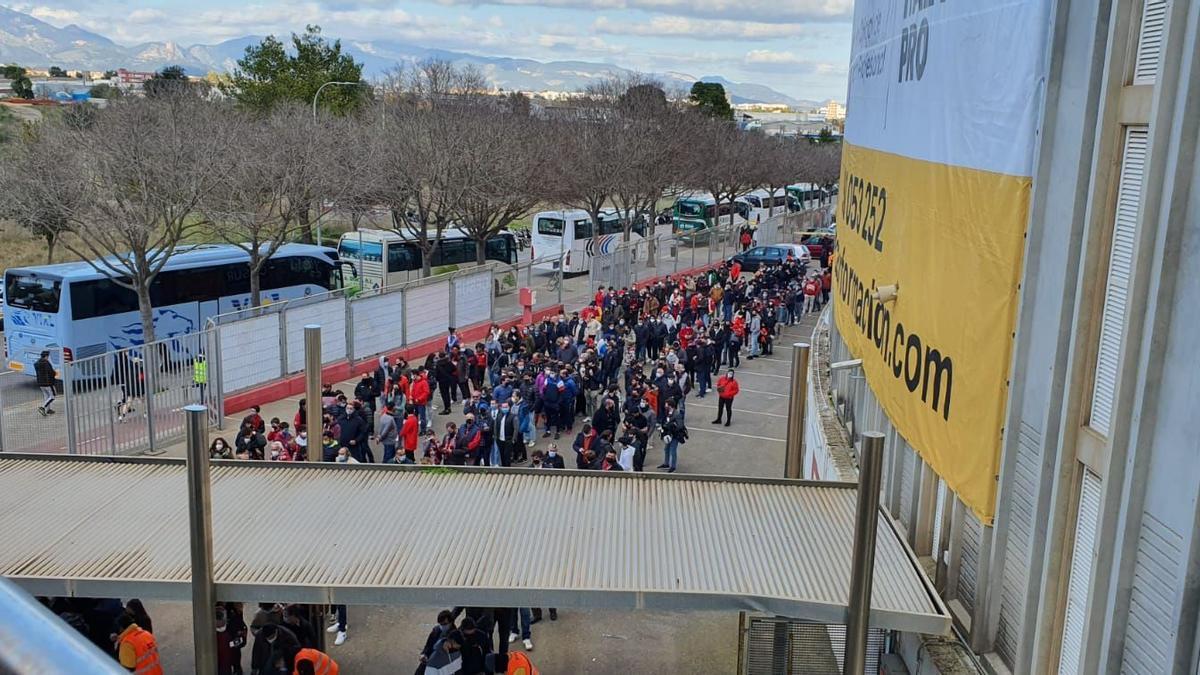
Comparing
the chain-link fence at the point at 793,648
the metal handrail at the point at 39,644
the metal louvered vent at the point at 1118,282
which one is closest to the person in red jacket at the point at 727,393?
the chain-link fence at the point at 793,648

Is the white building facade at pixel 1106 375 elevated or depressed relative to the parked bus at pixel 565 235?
elevated

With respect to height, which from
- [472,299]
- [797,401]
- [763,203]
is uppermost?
[797,401]

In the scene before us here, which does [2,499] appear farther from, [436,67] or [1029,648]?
[436,67]

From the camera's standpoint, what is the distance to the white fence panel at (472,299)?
1024 inches

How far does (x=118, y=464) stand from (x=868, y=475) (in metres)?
7.12

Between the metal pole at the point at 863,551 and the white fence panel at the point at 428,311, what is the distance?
1859 centimetres

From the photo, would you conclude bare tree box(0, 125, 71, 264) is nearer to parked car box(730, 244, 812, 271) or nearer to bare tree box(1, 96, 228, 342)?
bare tree box(1, 96, 228, 342)

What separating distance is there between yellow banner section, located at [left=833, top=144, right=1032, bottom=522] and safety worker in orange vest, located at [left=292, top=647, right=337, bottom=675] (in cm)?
514

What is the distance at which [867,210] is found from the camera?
11578 mm

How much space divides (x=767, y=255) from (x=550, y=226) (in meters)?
9.65

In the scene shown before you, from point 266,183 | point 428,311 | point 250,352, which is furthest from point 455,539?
point 266,183

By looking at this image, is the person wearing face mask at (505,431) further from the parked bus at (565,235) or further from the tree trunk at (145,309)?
the parked bus at (565,235)

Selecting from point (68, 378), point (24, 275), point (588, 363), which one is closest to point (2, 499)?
point (68, 378)

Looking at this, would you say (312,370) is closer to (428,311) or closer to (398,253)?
(428,311)
